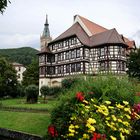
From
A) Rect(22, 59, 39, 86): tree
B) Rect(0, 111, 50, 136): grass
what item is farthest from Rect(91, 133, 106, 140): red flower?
Rect(22, 59, 39, 86): tree

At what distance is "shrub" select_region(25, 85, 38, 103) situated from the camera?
3817cm

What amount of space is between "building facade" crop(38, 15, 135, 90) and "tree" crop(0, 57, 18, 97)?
241 inches

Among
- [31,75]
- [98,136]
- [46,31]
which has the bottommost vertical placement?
[98,136]

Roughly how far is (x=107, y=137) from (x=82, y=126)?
87cm

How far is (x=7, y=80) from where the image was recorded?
191 feet

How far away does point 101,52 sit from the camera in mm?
48781

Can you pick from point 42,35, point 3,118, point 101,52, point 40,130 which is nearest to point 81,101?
point 40,130

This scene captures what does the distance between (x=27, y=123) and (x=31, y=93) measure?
62.5ft

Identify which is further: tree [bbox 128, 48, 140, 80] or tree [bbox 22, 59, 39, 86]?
tree [bbox 22, 59, 39, 86]

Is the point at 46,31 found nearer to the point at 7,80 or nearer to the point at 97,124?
the point at 7,80

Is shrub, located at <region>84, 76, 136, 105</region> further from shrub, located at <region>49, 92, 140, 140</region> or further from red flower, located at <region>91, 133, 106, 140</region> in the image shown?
red flower, located at <region>91, 133, 106, 140</region>

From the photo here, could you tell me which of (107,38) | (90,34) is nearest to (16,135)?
(107,38)

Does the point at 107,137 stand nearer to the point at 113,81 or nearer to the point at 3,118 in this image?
the point at 113,81

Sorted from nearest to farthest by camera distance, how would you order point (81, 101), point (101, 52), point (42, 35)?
point (81, 101), point (101, 52), point (42, 35)
